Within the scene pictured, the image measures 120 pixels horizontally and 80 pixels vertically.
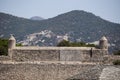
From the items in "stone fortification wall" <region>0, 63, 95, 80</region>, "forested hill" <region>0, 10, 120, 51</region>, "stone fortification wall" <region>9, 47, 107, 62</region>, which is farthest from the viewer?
"forested hill" <region>0, 10, 120, 51</region>

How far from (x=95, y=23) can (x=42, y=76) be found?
81072mm

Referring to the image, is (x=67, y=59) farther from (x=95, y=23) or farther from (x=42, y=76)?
(x=95, y=23)

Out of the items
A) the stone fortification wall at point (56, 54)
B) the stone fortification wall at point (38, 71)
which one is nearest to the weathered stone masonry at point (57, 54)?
the stone fortification wall at point (56, 54)

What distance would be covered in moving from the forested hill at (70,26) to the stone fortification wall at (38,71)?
69.6 metres

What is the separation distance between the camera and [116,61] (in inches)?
1527

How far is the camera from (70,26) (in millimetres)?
115812

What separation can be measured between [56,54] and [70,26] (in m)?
75.1

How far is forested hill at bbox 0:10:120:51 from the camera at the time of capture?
108 meters

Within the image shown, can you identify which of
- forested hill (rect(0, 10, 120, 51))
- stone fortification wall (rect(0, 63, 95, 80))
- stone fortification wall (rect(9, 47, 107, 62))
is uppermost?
forested hill (rect(0, 10, 120, 51))

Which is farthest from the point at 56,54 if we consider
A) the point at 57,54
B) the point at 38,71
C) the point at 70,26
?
the point at 70,26

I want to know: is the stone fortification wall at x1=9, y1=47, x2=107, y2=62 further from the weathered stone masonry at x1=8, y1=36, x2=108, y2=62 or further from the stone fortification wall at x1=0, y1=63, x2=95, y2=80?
the stone fortification wall at x1=0, y1=63, x2=95, y2=80

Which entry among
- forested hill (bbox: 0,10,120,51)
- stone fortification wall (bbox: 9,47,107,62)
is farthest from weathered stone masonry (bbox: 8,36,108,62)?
forested hill (bbox: 0,10,120,51)

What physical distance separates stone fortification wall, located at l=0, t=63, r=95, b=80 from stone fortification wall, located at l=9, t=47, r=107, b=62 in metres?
5.86

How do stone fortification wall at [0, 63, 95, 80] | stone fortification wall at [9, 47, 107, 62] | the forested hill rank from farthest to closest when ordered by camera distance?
1. the forested hill
2. stone fortification wall at [9, 47, 107, 62]
3. stone fortification wall at [0, 63, 95, 80]
